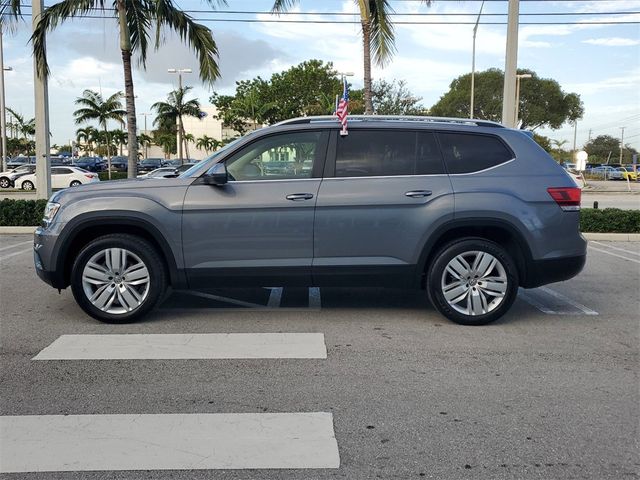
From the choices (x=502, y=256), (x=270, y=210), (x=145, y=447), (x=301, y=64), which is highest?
(x=301, y=64)

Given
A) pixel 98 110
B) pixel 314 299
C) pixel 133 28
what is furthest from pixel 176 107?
pixel 314 299

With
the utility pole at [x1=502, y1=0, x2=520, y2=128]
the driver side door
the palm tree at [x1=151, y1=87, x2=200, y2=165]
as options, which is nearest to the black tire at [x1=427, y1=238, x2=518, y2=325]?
the driver side door

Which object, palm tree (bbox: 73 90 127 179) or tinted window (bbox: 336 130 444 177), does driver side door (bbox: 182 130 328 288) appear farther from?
palm tree (bbox: 73 90 127 179)

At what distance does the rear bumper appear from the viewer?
5.71 meters

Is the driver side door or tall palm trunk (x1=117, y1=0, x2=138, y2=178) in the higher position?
tall palm trunk (x1=117, y1=0, x2=138, y2=178)

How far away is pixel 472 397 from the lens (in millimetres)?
4082

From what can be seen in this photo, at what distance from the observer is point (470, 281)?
18.7 feet

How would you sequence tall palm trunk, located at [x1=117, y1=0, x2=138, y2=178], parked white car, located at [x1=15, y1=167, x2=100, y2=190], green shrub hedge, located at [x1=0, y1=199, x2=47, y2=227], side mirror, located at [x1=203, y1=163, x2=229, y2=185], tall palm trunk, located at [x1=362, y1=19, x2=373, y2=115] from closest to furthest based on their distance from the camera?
side mirror, located at [x1=203, y1=163, x2=229, y2=185] → green shrub hedge, located at [x1=0, y1=199, x2=47, y2=227] → tall palm trunk, located at [x1=117, y1=0, x2=138, y2=178] → tall palm trunk, located at [x1=362, y1=19, x2=373, y2=115] → parked white car, located at [x1=15, y1=167, x2=100, y2=190]

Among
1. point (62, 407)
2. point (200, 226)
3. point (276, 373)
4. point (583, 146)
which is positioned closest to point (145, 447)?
point (62, 407)

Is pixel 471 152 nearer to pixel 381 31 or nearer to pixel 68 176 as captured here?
pixel 381 31

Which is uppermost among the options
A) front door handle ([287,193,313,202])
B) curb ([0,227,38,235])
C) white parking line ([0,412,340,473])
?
front door handle ([287,193,313,202])

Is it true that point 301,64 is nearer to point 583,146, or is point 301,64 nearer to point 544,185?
point 544,185

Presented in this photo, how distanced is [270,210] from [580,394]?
295 centimetres

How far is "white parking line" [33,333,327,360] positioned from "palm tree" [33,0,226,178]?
10.7 meters
